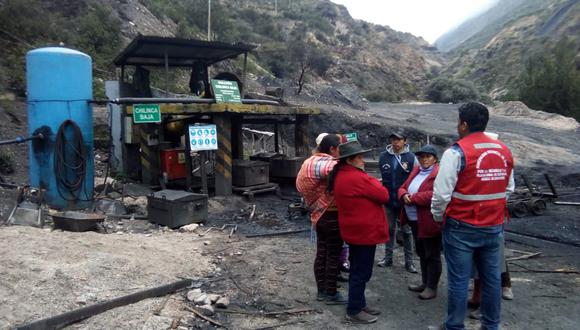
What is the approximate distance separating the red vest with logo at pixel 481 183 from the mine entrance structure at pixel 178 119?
22.4ft

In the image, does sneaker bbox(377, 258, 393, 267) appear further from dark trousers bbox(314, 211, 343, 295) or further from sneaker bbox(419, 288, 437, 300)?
dark trousers bbox(314, 211, 343, 295)

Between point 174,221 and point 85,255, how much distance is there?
266cm

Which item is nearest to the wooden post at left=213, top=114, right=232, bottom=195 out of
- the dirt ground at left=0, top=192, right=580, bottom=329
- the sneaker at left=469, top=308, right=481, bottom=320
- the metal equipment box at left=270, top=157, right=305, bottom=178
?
the metal equipment box at left=270, top=157, right=305, bottom=178

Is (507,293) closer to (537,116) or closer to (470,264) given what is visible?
(470,264)

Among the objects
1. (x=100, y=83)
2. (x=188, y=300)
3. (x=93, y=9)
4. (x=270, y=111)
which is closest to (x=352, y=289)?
(x=188, y=300)

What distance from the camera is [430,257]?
5.00m

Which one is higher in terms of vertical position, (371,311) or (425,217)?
(425,217)

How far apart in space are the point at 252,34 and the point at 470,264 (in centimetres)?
4940

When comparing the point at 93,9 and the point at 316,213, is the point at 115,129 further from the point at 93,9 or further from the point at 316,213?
the point at 93,9

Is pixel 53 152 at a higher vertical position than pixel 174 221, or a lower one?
higher

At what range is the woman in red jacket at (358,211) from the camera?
4297mm

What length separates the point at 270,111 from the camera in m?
11.3

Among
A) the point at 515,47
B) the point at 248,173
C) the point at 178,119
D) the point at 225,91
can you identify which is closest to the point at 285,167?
the point at 248,173

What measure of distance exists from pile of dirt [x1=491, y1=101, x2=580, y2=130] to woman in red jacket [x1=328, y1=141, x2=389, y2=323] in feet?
87.3
